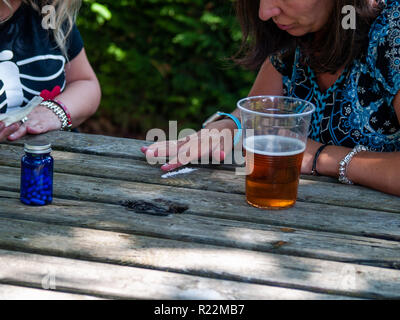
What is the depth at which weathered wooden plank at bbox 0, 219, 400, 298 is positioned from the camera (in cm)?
125

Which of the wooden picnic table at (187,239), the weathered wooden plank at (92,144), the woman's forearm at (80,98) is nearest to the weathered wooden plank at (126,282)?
the wooden picnic table at (187,239)

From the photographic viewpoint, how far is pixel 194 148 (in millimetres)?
1950

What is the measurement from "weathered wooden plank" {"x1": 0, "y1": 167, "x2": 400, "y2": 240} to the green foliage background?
2782mm

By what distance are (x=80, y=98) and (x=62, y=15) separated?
0.34 meters

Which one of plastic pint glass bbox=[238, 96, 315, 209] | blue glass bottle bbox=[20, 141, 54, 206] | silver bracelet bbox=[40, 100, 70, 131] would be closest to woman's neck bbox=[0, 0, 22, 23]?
silver bracelet bbox=[40, 100, 70, 131]

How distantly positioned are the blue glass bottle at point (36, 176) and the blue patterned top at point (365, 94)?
38.0 inches

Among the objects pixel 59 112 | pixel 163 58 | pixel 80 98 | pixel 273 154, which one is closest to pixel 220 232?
pixel 273 154

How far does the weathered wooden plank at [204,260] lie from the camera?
125 centimetres

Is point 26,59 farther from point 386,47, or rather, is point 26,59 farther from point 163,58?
point 163,58

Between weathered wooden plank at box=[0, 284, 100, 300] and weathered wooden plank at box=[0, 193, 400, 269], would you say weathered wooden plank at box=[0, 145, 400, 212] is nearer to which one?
weathered wooden plank at box=[0, 193, 400, 269]

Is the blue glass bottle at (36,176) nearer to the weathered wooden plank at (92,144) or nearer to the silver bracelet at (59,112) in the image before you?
the weathered wooden plank at (92,144)

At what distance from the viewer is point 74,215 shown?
5.00 ft

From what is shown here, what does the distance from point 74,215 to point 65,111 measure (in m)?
0.91
